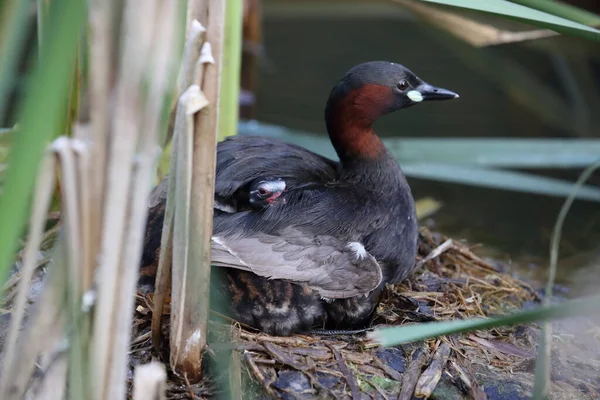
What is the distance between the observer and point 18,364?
1736 millimetres

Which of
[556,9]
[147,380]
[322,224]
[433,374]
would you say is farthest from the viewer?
[322,224]

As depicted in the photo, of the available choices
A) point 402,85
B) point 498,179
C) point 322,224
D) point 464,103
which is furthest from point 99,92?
point 464,103

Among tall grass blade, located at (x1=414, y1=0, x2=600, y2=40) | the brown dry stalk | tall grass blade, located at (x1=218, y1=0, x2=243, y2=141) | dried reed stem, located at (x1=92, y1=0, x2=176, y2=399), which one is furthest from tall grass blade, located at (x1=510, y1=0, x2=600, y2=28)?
tall grass blade, located at (x1=218, y1=0, x2=243, y2=141)

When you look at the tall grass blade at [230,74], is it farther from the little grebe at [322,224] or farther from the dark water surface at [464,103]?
the dark water surface at [464,103]

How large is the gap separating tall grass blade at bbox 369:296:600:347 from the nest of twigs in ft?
2.80

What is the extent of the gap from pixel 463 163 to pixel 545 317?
3048 millimetres

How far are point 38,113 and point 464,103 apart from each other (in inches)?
223

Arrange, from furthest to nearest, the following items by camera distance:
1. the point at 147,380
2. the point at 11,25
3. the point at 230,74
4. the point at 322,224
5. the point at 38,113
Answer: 1. the point at 230,74
2. the point at 322,224
3. the point at 147,380
4. the point at 11,25
5. the point at 38,113

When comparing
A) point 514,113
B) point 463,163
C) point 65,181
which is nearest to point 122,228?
point 65,181

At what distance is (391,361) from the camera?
8.96 feet

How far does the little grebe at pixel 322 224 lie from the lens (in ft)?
9.32

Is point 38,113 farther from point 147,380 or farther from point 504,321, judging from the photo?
point 504,321

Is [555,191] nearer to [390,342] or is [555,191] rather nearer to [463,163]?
[463,163]

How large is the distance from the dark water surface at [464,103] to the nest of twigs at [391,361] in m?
1.38
